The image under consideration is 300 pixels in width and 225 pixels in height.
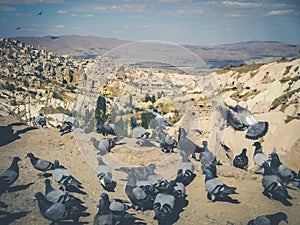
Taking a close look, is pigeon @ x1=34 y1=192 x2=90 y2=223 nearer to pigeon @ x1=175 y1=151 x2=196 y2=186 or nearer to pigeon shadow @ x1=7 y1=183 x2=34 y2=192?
pigeon shadow @ x1=7 y1=183 x2=34 y2=192

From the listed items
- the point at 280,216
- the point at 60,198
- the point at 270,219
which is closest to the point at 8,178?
the point at 60,198

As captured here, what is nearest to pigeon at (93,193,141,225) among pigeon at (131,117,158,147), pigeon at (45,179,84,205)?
pigeon at (45,179,84,205)

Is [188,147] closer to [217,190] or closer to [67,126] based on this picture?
[217,190]

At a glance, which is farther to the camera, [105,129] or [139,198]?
[105,129]

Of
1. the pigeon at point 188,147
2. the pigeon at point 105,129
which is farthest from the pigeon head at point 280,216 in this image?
the pigeon at point 105,129

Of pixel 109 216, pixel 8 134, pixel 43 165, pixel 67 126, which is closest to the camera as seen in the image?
pixel 109 216

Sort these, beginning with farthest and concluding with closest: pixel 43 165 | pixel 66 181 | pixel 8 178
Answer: pixel 43 165, pixel 8 178, pixel 66 181

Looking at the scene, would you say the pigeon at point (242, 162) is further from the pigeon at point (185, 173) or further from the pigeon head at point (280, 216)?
the pigeon head at point (280, 216)

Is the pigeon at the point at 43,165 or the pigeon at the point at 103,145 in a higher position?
the pigeon at the point at 103,145
